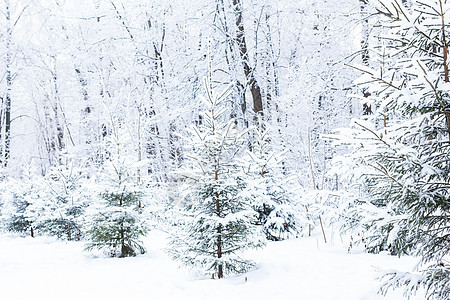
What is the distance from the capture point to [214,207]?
451 cm

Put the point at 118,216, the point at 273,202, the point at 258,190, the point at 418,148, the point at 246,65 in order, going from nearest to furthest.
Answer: the point at 418,148 → the point at 258,190 → the point at 118,216 → the point at 273,202 → the point at 246,65

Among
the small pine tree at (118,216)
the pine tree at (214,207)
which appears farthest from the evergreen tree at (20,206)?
the pine tree at (214,207)

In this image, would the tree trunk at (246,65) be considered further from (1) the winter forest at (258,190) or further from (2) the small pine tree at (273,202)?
(2) the small pine tree at (273,202)

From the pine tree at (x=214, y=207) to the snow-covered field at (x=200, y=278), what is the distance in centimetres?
30

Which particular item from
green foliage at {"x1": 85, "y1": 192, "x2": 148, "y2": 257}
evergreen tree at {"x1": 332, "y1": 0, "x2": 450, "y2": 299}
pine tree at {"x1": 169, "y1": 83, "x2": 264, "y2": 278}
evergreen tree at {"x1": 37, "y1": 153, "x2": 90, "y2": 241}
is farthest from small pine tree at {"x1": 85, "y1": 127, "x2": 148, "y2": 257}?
evergreen tree at {"x1": 332, "y1": 0, "x2": 450, "y2": 299}

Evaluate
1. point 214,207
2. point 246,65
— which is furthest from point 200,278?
point 246,65

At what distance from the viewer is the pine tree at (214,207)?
4.32m

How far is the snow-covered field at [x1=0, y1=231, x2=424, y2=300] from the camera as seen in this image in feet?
11.9

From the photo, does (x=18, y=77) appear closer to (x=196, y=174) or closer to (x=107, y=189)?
(x=107, y=189)

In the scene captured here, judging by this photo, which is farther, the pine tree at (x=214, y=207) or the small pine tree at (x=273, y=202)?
the small pine tree at (x=273, y=202)

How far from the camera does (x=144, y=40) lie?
13.6 m

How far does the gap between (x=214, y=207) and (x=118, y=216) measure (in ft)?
7.51

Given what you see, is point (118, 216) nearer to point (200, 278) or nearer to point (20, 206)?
point (200, 278)

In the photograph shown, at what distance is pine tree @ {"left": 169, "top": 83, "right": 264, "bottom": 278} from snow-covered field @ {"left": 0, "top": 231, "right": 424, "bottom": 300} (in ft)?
0.99
